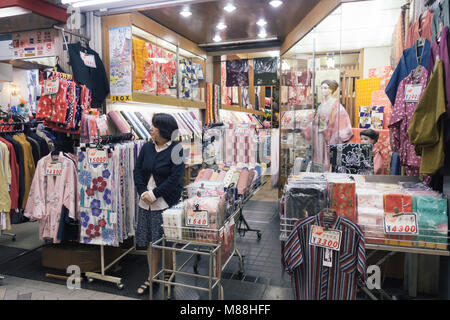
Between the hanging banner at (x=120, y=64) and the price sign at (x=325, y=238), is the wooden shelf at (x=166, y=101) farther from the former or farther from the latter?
the price sign at (x=325, y=238)

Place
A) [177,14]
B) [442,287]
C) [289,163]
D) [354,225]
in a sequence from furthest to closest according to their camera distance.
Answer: [289,163] → [177,14] → [442,287] → [354,225]

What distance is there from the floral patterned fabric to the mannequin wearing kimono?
17.4 inches

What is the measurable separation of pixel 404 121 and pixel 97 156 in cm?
301

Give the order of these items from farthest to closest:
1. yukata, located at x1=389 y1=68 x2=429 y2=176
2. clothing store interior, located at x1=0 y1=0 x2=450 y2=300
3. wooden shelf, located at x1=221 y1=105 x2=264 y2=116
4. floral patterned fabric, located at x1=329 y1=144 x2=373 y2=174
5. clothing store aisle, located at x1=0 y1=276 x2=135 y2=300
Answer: wooden shelf, located at x1=221 y1=105 x2=264 y2=116
floral patterned fabric, located at x1=329 y1=144 x2=373 y2=174
clothing store aisle, located at x1=0 y1=276 x2=135 y2=300
yukata, located at x1=389 y1=68 x2=429 y2=176
clothing store interior, located at x1=0 y1=0 x2=450 y2=300

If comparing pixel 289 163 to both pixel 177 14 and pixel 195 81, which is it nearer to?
pixel 195 81

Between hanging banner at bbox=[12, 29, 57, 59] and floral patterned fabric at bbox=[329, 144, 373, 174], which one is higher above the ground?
hanging banner at bbox=[12, 29, 57, 59]

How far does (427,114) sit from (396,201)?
2.18ft

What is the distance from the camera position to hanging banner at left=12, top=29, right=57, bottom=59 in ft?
15.4

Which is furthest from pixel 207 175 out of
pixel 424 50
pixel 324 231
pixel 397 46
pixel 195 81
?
pixel 195 81

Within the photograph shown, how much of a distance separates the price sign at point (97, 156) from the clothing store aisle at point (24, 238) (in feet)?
7.22

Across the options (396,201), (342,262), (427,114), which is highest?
(427,114)

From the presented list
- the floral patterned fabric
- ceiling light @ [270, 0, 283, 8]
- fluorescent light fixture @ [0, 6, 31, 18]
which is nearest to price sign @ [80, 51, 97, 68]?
fluorescent light fixture @ [0, 6, 31, 18]

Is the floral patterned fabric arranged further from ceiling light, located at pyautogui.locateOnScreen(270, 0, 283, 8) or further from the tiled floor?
ceiling light, located at pyautogui.locateOnScreen(270, 0, 283, 8)

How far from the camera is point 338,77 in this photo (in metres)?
4.98
